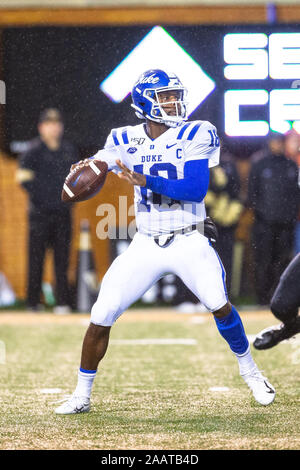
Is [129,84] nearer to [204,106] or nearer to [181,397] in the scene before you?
[204,106]

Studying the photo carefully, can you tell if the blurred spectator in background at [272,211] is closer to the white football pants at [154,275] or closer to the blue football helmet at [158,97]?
the blue football helmet at [158,97]

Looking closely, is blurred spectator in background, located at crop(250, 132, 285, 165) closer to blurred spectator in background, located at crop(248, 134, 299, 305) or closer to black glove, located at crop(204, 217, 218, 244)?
blurred spectator in background, located at crop(248, 134, 299, 305)

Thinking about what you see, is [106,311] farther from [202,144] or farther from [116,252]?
[116,252]

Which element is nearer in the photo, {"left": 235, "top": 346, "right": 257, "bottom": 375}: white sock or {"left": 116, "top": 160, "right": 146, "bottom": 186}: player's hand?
{"left": 116, "top": 160, "right": 146, "bottom": 186}: player's hand

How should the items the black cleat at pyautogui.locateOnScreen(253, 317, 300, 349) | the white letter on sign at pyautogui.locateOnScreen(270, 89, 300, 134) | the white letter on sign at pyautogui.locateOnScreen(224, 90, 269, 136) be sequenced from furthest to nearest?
1. the white letter on sign at pyautogui.locateOnScreen(224, 90, 269, 136)
2. the white letter on sign at pyautogui.locateOnScreen(270, 89, 300, 134)
3. the black cleat at pyautogui.locateOnScreen(253, 317, 300, 349)

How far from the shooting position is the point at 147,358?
6203 mm

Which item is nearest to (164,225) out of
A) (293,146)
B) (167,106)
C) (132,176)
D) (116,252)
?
(132,176)

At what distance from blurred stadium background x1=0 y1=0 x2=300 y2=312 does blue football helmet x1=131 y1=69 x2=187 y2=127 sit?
278 centimetres

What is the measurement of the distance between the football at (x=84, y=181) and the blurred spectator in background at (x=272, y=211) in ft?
12.4

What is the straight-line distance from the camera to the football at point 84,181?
4.40 metres

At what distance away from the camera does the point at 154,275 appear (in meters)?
4.32

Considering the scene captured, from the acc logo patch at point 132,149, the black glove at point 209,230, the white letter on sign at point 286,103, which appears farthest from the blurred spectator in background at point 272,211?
the acc logo patch at point 132,149

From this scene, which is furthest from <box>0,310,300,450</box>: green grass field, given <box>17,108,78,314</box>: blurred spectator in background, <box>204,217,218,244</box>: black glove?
<box>204,217,218,244</box>: black glove

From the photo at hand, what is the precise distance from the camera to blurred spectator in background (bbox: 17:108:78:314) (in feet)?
27.3
